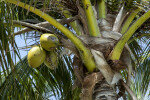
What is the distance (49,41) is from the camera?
2.25 metres

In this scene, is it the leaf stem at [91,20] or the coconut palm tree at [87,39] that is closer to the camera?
the coconut palm tree at [87,39]

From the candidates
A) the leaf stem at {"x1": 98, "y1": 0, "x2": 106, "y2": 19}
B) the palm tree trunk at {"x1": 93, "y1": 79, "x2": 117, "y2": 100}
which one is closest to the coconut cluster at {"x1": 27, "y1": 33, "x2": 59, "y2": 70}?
the palm tree trunk at {"x1": 93, "y1": 79, "x2": 117, "y2": 100}

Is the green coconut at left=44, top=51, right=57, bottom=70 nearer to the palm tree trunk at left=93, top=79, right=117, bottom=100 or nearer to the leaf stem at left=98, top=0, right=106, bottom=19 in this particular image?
the palm tree trunk at left=93, top=79, right=117, bottom=100

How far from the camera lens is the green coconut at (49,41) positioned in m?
2.25

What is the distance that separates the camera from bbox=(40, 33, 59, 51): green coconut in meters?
2.25

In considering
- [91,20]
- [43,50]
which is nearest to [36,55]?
[43,50]

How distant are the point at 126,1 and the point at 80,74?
103 centimetres

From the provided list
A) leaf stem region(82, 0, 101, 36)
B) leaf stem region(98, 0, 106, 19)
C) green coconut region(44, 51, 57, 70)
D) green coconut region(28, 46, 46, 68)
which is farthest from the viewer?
leaf stem region(98, 0, 106, 19)

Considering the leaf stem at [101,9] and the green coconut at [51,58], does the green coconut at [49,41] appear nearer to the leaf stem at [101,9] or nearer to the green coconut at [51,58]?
the green coconut at [51,58]

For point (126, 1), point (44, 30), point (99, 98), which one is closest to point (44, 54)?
point (44, 30)

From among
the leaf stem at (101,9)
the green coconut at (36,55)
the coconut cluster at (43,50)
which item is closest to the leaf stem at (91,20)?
the leaf stem at (101,9)

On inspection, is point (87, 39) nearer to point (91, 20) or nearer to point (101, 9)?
point (91, 20)

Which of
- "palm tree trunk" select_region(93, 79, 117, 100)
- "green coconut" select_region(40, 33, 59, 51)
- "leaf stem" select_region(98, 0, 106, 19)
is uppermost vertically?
"leaf stem" select_region(98, 0, 106, 19)

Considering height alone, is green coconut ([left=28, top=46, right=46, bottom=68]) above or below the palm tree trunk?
above
